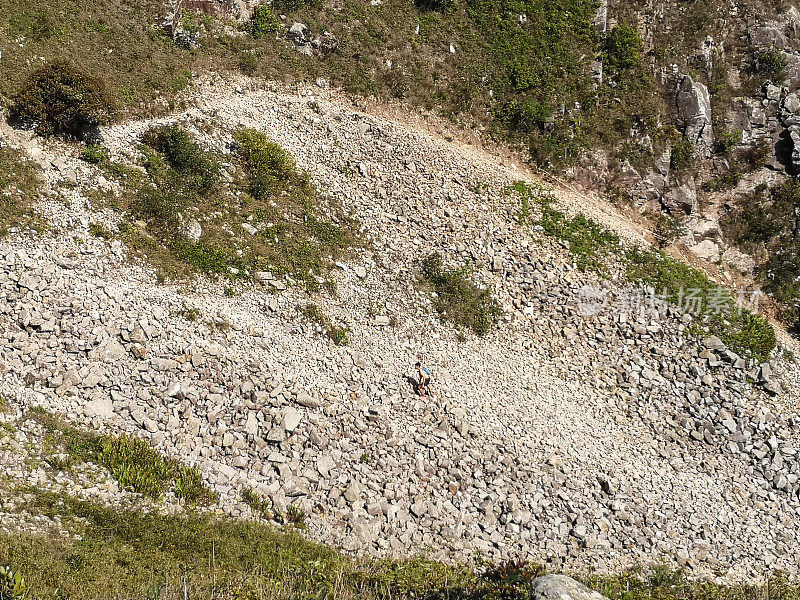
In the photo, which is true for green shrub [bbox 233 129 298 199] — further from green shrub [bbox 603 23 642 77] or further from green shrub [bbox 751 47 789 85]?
green shrub [bbox 751 47 789 85]

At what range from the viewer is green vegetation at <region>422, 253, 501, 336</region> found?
25.4 metres

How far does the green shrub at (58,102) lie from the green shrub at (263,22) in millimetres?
12106

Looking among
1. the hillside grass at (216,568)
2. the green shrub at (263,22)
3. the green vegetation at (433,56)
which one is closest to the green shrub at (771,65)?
the green vegetation at (433,56)

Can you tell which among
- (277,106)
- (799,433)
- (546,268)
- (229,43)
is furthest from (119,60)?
(799,433)

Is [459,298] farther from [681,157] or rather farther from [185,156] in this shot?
[681,157]

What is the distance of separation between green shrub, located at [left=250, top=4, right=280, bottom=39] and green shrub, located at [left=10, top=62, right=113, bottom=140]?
12.1 meters

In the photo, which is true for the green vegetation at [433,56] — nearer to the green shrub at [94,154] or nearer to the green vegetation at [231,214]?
the green vegetation at [231,214]

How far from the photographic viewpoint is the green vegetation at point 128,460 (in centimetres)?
1600

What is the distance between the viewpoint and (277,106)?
30172 mm

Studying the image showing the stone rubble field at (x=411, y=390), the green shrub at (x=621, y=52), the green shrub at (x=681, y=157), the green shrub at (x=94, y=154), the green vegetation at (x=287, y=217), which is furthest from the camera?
the green shrub at (x=621, y=52)

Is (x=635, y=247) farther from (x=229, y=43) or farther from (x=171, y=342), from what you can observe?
(x=229, y=43)

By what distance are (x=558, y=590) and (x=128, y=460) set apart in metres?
→ 13.5

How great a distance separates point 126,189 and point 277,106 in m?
10.8

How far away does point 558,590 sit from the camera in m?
12.0
